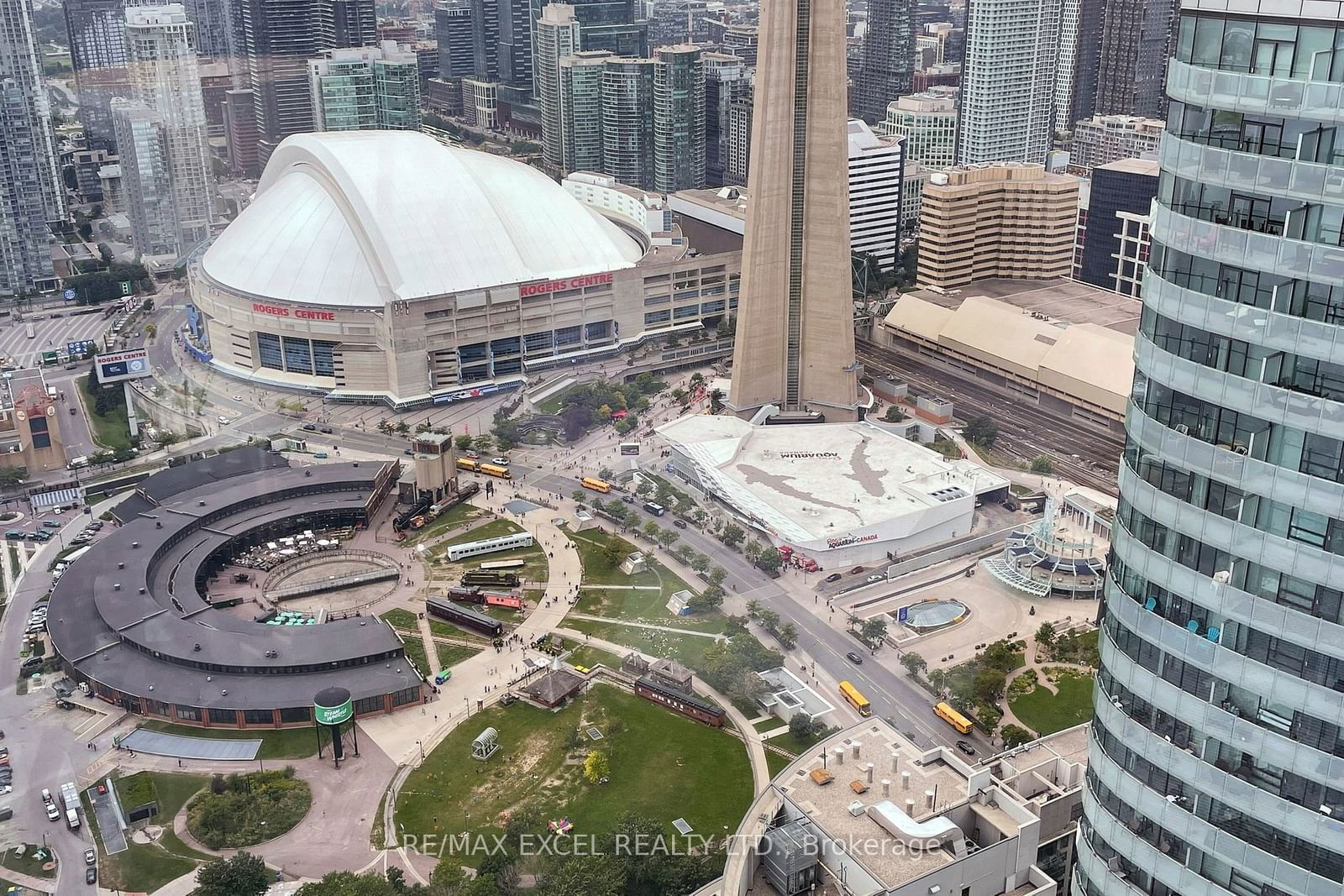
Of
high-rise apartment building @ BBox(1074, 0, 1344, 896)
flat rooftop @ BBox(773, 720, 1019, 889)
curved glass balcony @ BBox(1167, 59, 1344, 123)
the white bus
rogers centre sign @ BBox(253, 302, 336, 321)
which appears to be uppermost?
curved glass balcony @ BBox(1167, 59, 1344, 123)

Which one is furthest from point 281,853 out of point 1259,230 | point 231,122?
point 231,122

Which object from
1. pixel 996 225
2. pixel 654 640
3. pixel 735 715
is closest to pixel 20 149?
pixel 654 640

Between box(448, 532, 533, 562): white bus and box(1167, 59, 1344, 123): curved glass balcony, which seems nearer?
box(1167, 59, 1344, 123): curved glass balcony

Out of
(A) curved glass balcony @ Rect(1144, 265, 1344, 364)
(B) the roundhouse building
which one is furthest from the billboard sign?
(A) curved glass balcony @ Rect(1144, 265, 1344, 364)

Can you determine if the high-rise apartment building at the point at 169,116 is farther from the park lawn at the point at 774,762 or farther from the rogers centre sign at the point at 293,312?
the park lawn at the point at 774,762

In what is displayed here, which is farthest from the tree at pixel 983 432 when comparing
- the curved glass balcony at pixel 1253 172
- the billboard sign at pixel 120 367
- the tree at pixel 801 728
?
the curved glass balcony at pixel 1253 172

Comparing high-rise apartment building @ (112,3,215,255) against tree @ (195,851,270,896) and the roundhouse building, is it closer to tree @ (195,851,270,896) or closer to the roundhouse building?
the roundhouse building
